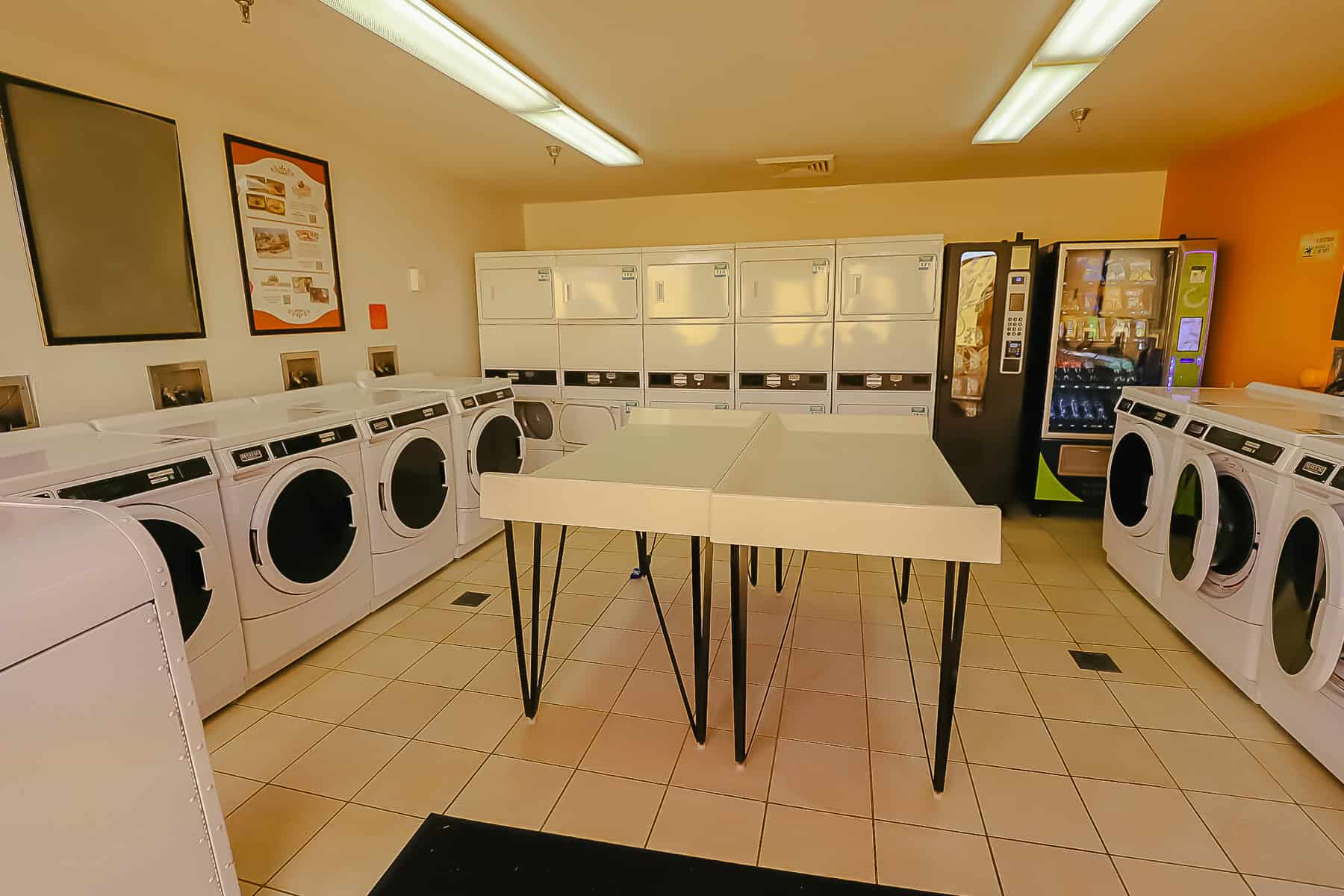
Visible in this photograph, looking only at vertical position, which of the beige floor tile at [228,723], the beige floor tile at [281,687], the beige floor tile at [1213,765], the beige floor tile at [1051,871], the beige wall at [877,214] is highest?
the beige wall at [877,214]

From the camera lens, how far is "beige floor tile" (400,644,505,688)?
8.38 ft

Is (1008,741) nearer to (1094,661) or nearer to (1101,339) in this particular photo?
(1094,661)

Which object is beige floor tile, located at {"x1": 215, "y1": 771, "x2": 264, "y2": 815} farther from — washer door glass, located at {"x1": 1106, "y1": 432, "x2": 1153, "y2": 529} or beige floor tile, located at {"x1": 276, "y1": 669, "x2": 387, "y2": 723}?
washer door glass, located at {"x1": 1106, "y1": 432, "x2": 1153, "y2": 529}

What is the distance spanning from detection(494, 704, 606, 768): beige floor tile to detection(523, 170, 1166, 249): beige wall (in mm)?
4085

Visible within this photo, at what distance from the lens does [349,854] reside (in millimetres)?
1736

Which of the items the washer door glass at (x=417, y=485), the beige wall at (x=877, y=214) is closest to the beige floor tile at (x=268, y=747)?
the washer door glass at (x=417, y=485)

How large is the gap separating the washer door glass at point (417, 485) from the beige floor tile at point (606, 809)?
1.72 meters

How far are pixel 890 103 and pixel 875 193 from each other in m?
2.02

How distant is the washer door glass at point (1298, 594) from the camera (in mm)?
1965

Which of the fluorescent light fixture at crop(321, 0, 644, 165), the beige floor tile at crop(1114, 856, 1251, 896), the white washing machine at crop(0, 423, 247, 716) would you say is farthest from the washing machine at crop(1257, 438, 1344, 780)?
the white washing machine at crop(0, 423, 247, 716)

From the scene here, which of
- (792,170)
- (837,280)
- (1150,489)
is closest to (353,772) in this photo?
(1150,489)

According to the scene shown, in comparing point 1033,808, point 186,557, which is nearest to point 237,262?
point 186,557

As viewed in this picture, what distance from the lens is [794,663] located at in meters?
2.66

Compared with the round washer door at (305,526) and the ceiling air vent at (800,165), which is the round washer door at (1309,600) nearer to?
the ceiling air vent at (800,165)
